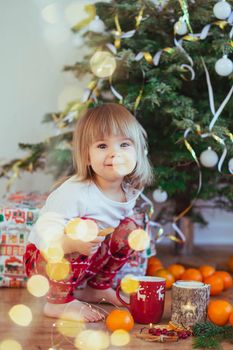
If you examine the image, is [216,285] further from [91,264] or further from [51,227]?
[51,227]

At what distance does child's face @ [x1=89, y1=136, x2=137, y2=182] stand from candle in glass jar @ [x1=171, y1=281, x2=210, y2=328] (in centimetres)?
37

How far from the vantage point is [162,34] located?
218 centimetres

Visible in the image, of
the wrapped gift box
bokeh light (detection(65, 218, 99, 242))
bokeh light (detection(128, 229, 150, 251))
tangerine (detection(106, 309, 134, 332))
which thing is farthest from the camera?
the wrapped gift box

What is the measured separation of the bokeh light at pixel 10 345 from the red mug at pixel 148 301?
34cm

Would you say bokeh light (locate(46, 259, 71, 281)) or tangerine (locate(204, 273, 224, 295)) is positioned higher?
bokeh light (locate(46, 259, 71, 281))

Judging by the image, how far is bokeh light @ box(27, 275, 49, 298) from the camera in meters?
1.59

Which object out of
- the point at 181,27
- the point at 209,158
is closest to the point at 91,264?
the point at 209,158

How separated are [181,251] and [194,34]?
100cm

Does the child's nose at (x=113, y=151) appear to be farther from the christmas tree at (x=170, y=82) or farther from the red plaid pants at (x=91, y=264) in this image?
the christmas tree at (x=170, y=82)

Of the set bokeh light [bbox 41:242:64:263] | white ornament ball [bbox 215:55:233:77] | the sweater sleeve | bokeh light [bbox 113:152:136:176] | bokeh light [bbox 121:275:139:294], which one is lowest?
bokeh light [bbox 121:275:139:294]

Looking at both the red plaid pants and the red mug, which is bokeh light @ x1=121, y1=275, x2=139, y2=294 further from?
the red plaid pants

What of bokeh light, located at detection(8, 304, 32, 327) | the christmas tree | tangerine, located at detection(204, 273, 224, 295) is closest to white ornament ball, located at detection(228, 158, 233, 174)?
the christmas tree

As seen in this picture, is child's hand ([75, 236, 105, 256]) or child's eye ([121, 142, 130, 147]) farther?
child's eye ([121, 142, 130, 147])

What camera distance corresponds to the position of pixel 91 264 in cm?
167
